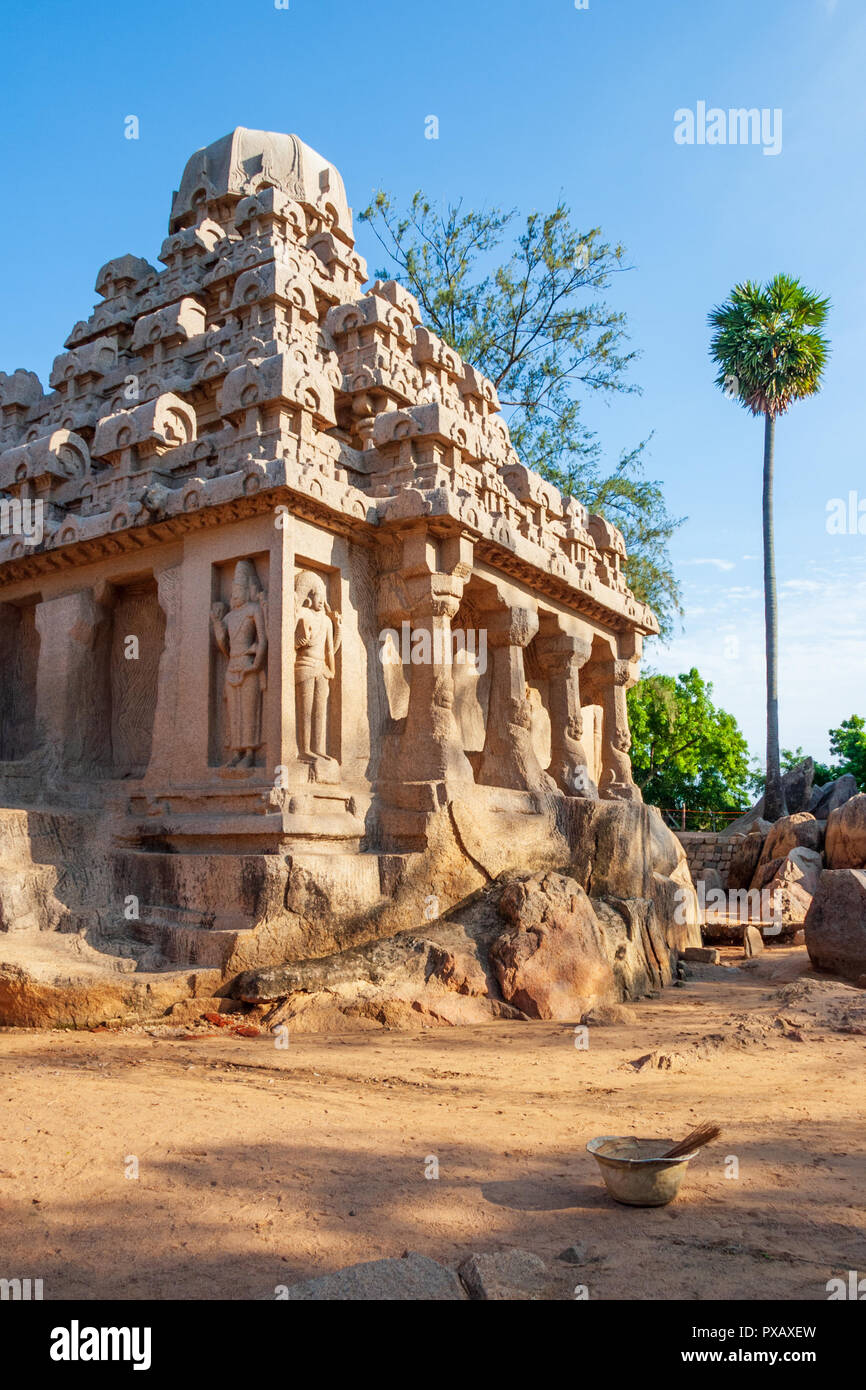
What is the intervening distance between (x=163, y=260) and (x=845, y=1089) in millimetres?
10636

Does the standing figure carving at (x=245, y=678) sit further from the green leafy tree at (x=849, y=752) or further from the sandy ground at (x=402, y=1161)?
the green leafy tree at (x=849, y=752)

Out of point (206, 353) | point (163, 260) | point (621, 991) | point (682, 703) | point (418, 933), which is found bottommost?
point (621, 991)

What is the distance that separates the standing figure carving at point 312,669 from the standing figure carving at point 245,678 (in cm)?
28

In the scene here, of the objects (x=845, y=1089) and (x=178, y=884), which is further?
(x=178, y=884)

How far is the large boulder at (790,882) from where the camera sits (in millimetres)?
16328

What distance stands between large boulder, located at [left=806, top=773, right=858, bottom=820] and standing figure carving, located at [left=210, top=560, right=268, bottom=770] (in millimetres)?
19192

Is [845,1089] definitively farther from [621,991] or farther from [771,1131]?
[621,991]

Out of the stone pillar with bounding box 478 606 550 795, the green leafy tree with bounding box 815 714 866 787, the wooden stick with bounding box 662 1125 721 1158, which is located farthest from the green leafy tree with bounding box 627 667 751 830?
the wooden stick with bounding box 662 1125 721 1158

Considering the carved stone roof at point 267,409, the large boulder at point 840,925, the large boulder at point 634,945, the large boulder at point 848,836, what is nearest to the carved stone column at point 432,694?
the carved stone roof at point 267,409

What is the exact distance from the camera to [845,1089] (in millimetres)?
5496
